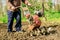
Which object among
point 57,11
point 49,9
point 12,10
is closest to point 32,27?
point 12,10

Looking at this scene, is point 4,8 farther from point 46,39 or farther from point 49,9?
point 46,39

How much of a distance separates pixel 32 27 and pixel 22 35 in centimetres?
55

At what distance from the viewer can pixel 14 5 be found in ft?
25.4

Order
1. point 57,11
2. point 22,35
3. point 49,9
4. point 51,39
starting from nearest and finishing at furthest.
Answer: point 51,39 < point 22,35 < point 49,9 < point 57,11

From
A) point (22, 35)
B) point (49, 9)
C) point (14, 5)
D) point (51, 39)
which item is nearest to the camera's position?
point (51, 39)

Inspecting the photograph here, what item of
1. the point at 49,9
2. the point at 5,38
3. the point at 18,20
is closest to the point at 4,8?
the point at 49,9

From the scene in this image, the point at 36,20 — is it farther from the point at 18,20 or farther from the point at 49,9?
the point at 49,9

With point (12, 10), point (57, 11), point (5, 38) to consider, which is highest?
point (12, 10)

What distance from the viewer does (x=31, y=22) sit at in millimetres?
7555

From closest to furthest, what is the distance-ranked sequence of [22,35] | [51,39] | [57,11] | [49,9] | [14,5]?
1. [51,39]
2. [22,35]
3. [14,5]
4. [49,9]
5. [57,11]

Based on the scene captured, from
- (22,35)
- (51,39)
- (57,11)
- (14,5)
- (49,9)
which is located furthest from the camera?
(57,11)

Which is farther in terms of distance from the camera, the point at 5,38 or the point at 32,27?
the point at 32,27

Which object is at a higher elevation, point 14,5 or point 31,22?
point 14,5

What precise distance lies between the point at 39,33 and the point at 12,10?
109 cm
